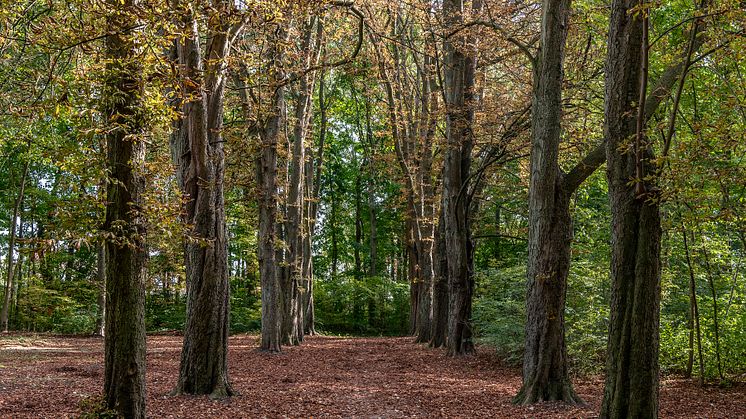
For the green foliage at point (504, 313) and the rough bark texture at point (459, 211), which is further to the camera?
the rough bark texture at point (459, 211)

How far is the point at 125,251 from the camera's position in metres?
5.17

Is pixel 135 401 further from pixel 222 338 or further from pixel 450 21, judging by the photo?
pixel 450 21

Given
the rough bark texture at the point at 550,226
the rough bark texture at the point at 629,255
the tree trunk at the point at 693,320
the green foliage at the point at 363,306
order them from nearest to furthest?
the rough bark texture at the point at 629,255 < the rough bark texture at the point at 550,226 < the tree trunk at the point at 693,320 < the green foliage at the point at 363,306

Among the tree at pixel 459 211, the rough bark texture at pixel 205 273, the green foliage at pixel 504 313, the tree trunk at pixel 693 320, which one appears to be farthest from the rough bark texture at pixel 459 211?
the rough bark texture at pixel 205 273

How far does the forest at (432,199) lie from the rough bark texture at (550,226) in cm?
3

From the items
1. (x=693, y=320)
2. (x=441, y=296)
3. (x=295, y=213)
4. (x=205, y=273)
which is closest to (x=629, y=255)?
(x=693, y=320)

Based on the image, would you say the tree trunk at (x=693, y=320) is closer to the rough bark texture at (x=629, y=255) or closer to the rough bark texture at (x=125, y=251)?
the rough bark texture at (x=629, y=255)

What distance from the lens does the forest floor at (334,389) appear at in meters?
7.22

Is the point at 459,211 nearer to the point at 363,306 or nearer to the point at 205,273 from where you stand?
the point at 205,273

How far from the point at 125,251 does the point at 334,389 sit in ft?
16.4

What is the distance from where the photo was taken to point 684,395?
9.12 m

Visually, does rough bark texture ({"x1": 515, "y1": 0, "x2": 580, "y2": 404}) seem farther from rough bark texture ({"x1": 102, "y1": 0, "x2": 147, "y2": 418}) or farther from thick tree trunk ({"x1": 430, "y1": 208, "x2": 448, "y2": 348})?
thick tree trunk ({"x1": 430, "y1": 208, "x2": 448, "y2": 348})

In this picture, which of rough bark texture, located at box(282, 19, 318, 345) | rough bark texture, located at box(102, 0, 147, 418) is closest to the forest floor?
rough bark texture, located at box(102, 0, 147, 418)

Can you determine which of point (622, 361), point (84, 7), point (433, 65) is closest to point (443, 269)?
point (433, 65)
